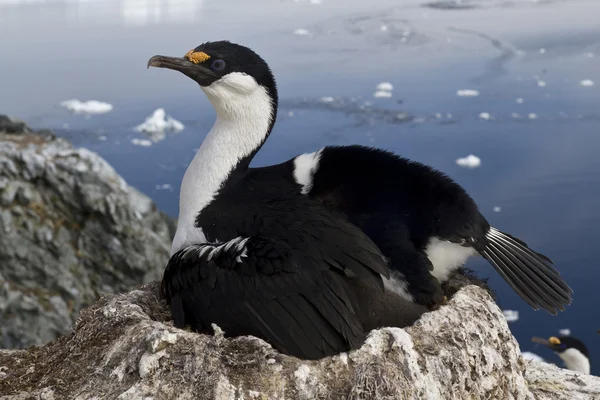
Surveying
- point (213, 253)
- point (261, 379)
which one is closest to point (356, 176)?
point (213, 253)

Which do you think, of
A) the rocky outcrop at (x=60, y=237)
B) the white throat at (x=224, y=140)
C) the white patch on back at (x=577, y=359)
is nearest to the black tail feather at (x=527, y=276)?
the white throat at (x=224, y=140)

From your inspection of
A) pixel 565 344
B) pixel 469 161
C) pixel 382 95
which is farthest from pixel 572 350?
pixel 382 95

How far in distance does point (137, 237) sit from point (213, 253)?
4.74m

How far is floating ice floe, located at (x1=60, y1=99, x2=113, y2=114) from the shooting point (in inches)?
454

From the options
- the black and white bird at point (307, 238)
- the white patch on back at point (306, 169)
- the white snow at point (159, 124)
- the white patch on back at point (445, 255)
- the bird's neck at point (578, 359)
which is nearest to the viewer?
the black and white bird at point (307, 238)

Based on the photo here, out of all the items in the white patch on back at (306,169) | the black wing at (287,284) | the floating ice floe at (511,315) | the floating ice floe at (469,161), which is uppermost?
the white patch on back at (306,169)

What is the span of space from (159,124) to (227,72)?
304 inches

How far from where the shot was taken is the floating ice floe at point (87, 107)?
1152 centimetres

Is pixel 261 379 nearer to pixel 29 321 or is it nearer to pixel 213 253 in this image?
pixel 213 253

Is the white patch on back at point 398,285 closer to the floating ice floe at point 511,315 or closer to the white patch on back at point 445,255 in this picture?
the white patch on back at point 445,255

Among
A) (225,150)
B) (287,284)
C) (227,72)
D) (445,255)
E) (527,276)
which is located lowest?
(527,276)

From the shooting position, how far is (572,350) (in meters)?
7.41

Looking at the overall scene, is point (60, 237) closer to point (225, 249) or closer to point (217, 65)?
point (217, 65)

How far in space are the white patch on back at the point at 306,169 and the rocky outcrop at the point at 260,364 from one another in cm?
85
